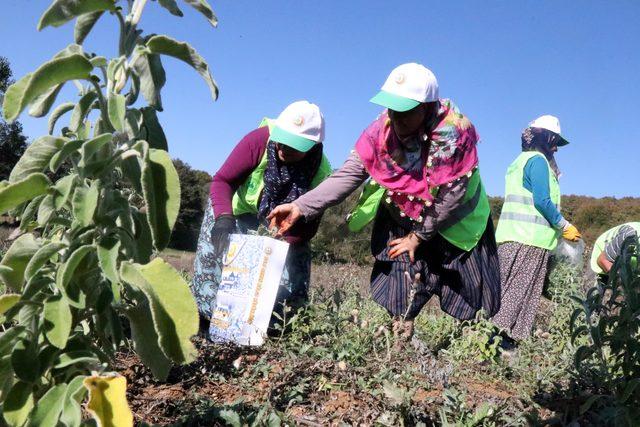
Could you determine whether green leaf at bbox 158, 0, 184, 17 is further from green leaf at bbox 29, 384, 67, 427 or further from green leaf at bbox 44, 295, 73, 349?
green leaf at bbox 29, 384, 67, 427

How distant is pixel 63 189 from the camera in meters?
1.02

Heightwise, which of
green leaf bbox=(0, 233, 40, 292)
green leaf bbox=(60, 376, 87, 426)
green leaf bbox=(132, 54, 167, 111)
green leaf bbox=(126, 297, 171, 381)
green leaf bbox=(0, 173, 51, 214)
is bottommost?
green leaf bbox=(60, 376, 87, 426)

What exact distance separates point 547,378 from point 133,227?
1.89 meters

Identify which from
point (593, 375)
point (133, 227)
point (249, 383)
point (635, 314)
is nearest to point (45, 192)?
point (133, 227)

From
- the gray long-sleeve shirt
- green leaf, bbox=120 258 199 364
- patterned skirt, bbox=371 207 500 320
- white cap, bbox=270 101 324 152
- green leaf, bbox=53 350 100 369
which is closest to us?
green leaf, bbox=120 258 199 364

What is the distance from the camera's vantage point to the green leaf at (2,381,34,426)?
1.01 metres

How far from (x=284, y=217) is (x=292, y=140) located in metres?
0.38

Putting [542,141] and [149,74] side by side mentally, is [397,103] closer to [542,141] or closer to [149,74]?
[149,74]

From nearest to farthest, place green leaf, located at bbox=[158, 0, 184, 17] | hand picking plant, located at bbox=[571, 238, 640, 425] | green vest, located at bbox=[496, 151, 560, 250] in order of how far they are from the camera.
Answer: green leaf, located at bbox=[158, 0, 184, 17]
hand picking plant, located at bbox=[571, 238, 640, 425]
green vest, located at bbox=[496, 151, 560, 250]

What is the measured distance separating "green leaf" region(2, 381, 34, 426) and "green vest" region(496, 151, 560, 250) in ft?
12.9

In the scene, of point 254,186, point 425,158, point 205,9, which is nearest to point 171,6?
point 205,9

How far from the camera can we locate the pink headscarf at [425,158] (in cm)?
282

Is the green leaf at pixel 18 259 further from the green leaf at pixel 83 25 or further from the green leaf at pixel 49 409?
the green leaf at pixel 83 25

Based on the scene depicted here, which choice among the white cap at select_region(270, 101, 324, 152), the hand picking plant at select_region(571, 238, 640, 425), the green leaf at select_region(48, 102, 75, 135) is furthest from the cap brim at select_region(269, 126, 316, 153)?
the green leaf at select_region(48, 102, 75, 135)
